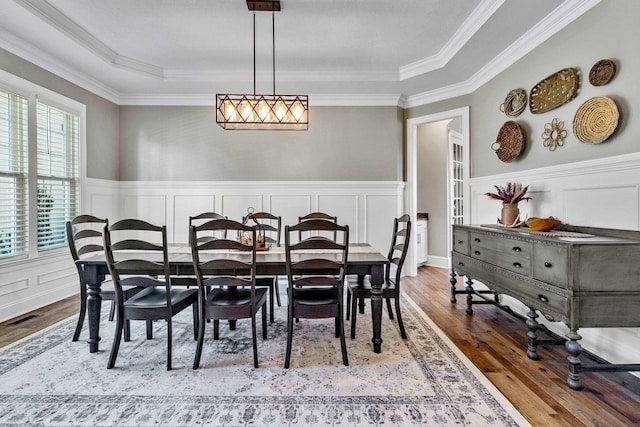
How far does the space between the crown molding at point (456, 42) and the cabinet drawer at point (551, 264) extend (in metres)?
2.06

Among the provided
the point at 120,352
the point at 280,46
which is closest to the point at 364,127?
the point at 280,46

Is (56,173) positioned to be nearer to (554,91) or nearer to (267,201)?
(267,201)

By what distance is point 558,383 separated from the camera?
1.97 m

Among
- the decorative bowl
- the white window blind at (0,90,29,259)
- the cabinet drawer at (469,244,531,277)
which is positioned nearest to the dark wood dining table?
the cabinet drawer at (469,244,531,277)

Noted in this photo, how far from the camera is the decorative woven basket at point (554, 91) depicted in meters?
2.53

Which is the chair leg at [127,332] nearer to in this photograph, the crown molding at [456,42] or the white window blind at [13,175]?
the white window blind at [13,175]

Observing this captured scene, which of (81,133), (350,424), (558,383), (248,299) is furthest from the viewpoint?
(81,133)

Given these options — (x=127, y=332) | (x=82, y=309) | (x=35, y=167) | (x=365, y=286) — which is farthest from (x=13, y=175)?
(x=365, y=286)

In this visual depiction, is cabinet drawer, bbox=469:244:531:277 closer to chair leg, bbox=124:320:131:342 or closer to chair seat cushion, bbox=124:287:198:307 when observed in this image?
chair seat cushion, bbox=124:287:198:307

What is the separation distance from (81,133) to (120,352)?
3070 millimetres

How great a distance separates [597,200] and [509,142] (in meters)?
1.23

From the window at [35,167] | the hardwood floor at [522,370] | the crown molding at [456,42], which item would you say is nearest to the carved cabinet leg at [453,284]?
the hardwood floor at [522,370]

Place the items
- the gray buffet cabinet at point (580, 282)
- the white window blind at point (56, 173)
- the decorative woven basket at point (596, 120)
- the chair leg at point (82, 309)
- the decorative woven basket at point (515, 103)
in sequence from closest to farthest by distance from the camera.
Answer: the gray buffet cabinet at point (580, 282)
the decorative woven basket at point (596, 120)
the chair leg at point (82, 309)
the decorative woven basket at point (515, 103)
the white window blind at point (56, 173)

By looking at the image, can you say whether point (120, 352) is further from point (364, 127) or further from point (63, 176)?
point (364, 127)
